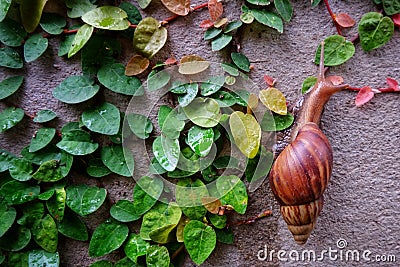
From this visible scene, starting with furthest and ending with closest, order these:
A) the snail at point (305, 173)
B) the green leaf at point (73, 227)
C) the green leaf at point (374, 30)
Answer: the green leaf at point (73, 227)
the green leaf at point (374, 30)
the snail at point (305, 173)

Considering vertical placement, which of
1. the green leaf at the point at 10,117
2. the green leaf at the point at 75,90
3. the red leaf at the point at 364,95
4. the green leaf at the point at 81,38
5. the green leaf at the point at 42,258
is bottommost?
the green leaf at the point at 42,258

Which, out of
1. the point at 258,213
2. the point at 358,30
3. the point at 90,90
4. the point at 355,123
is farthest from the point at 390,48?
the point at 90,90

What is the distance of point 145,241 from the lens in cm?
89

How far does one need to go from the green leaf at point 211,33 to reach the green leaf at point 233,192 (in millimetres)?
334

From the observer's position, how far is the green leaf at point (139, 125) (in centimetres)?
87

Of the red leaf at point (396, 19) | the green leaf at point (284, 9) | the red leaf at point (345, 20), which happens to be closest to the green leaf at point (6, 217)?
the green leaf at point (284, 9)

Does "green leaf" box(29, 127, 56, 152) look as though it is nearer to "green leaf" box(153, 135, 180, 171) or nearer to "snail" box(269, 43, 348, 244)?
"green leaf" box(153, 135, 180, 171)

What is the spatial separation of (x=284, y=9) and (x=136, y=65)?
37cm

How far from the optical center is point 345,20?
2.69 feet

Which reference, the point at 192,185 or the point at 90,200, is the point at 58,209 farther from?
the point at 192,185

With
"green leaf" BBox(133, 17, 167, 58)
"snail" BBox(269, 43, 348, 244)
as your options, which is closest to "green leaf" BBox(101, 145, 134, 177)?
"green leaf" BBox(133, 17, 167, 58)

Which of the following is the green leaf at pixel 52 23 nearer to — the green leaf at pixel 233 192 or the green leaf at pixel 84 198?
the green leaf at pixel 84 198

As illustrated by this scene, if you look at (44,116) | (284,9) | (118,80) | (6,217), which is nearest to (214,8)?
(284,9)

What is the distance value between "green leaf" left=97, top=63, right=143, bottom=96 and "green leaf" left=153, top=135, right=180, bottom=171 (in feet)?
0.45
